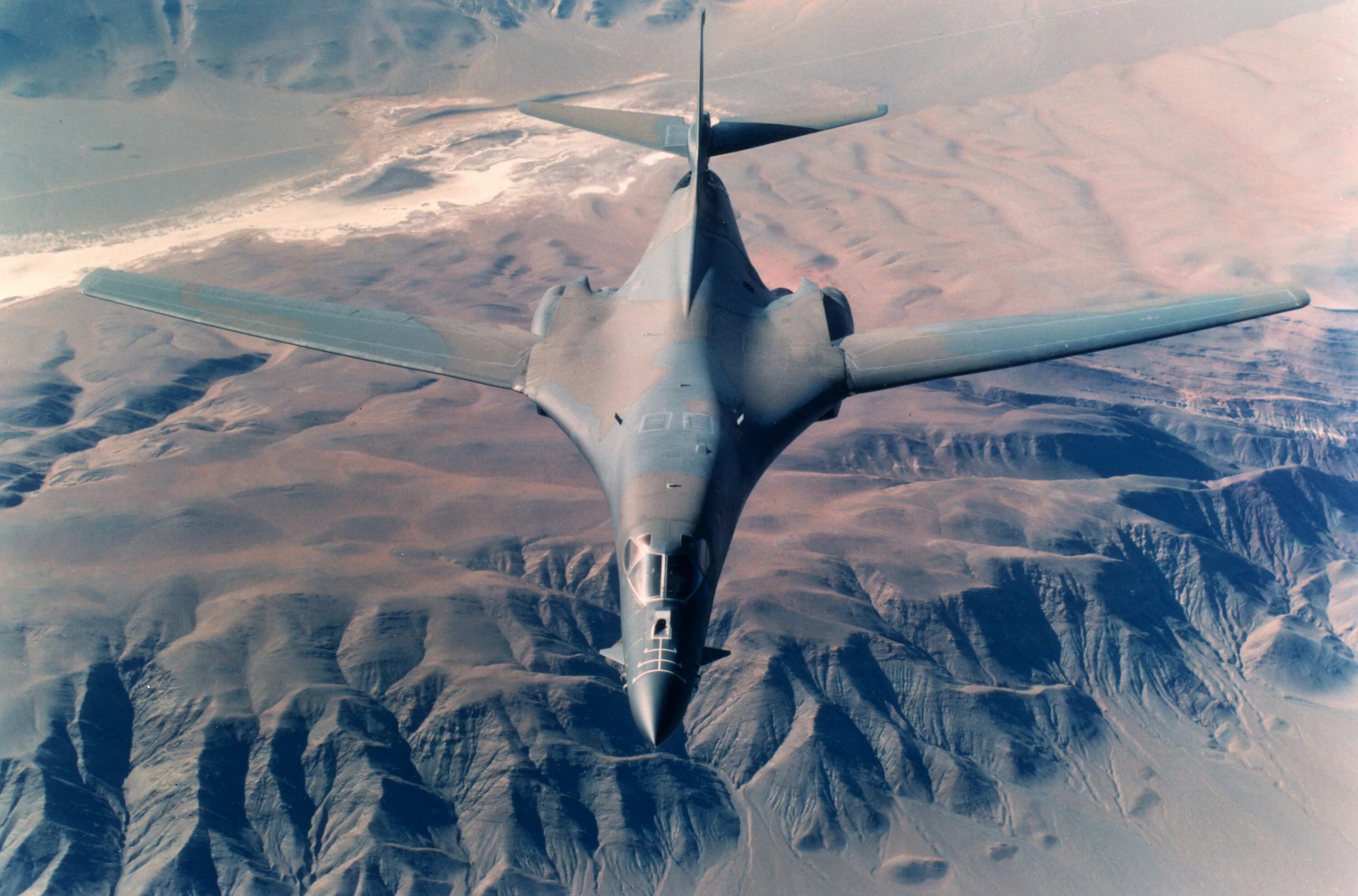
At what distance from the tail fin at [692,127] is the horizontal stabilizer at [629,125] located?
2 centimetres

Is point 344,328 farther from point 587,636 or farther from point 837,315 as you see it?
point 587,636

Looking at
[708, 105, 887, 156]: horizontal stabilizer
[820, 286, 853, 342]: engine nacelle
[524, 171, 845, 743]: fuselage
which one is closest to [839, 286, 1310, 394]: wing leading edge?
[820, 286, 853, 342]: engine nacelle

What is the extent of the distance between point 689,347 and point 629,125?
12616 mm

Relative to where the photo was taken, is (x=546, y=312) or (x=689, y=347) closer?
(x=689, y=347)

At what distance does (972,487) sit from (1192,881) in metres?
33.8

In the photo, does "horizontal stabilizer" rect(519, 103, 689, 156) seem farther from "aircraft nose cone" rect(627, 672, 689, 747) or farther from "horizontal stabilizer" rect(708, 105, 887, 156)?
"aircraft nose cone" rect(627, 672, 689, 747)

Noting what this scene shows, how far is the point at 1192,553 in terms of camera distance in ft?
254

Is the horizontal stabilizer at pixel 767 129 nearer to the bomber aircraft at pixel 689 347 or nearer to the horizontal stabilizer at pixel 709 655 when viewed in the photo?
the bomber aircraft at pixel 689 347

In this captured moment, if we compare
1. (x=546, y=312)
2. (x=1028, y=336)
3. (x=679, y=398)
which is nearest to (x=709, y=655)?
(x=679, y=398)

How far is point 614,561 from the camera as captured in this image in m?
54.4

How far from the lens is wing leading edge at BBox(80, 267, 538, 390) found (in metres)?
23.5

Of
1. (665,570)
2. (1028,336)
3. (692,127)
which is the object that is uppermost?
(692,127)

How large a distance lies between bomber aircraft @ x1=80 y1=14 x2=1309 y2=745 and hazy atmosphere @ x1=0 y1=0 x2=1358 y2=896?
30708mm

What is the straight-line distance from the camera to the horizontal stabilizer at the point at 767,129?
102ft
